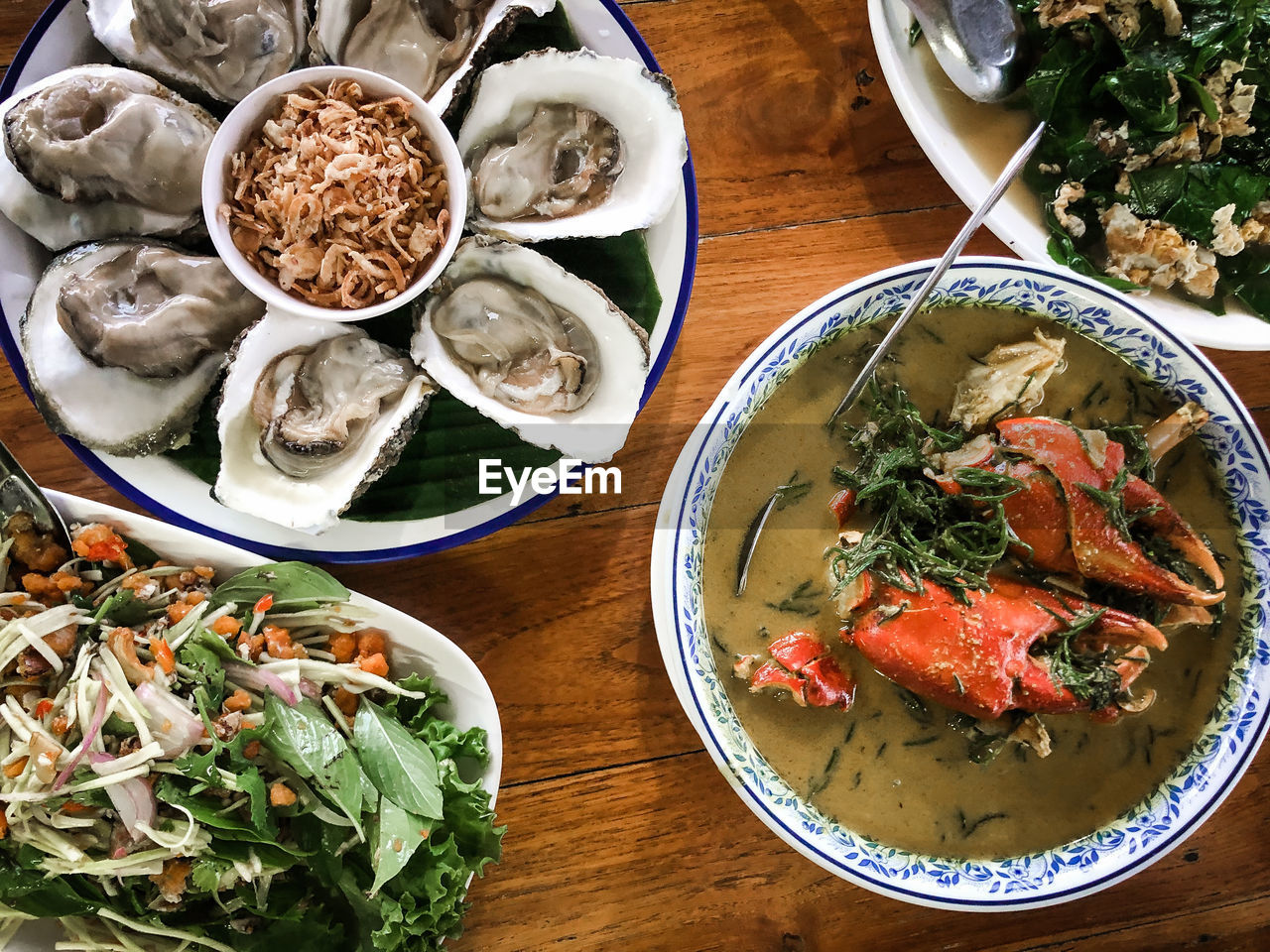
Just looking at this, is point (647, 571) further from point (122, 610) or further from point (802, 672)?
point (122, 610)

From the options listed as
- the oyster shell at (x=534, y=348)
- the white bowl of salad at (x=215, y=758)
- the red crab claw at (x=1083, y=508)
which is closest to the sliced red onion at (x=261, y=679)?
the white bowl of salad at (x=215, y=758)

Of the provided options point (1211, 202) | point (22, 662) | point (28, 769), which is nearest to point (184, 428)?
point (22, 662)

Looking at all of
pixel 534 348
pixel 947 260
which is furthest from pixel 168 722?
pixel 947 260

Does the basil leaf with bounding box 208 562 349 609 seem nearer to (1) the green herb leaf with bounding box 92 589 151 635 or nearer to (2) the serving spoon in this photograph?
(1) the green herb leaf with bounding box 92 589 151 635

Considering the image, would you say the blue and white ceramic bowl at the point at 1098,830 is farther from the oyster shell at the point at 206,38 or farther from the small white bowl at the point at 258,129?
the oyster shell at the point at 206,38

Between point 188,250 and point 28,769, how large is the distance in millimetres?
699

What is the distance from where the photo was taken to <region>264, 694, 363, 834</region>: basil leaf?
110cm

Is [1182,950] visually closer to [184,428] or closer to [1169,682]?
[1169,682]

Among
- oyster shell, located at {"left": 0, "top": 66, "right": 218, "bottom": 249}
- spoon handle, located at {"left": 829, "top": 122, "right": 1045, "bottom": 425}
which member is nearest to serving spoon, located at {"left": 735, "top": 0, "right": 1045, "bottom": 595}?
spoon handle, located at {"left": 829, "top": 122, "right": 1045, "bottom": 425}

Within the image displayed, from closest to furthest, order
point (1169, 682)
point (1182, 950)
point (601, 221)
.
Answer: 1. point (601, 221)
2. point (1169, 682)
3. point (1182, 950)

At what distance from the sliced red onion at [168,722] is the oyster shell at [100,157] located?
2.01 ft

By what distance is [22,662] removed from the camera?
1.13 m

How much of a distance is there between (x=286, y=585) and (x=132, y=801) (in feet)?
1.05

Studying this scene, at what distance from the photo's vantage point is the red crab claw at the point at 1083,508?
3.89 feet
